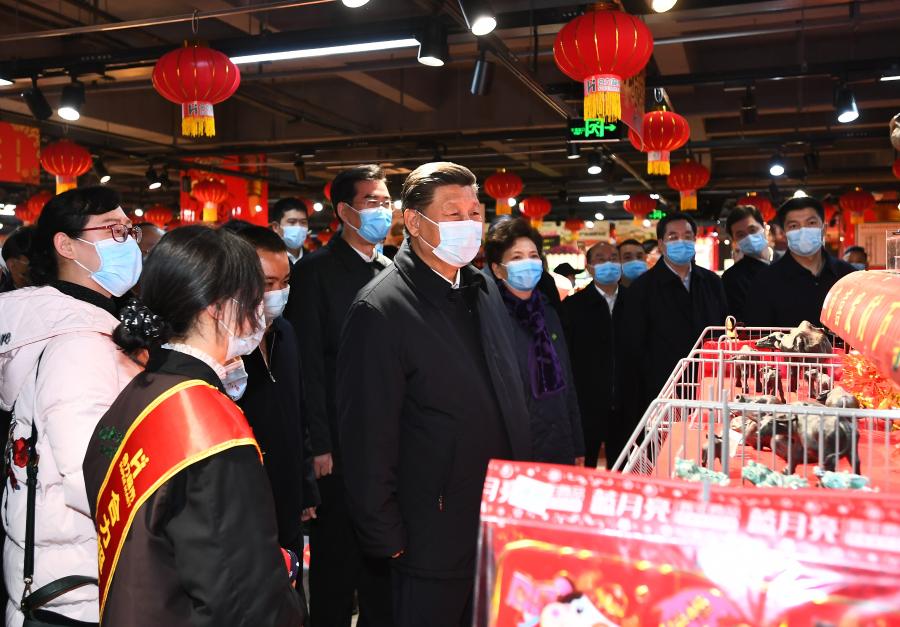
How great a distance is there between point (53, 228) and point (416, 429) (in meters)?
1.23

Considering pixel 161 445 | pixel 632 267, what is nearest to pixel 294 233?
pixel 632 267

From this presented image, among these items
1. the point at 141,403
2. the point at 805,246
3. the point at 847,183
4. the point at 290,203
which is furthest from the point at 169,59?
the point at 847,183

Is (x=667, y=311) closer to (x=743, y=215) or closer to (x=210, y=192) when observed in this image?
(x=743, y=215)

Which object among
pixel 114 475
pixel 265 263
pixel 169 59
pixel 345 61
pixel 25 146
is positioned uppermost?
pixel 345 61

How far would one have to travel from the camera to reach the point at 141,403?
1502mm

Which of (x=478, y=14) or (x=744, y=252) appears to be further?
(x=744, y=252)

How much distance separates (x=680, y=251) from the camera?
16.7ft

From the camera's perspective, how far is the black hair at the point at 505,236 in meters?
3.62

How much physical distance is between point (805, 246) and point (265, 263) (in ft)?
9.76

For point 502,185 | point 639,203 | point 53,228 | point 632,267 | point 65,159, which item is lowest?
point 53,228

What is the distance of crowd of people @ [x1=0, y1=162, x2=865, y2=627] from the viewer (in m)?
A: 1.44

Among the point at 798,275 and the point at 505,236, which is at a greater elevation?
the point at 505,236

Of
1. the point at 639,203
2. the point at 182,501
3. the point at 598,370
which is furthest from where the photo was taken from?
the point at 639,203

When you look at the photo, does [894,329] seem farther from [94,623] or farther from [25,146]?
[25,146]
